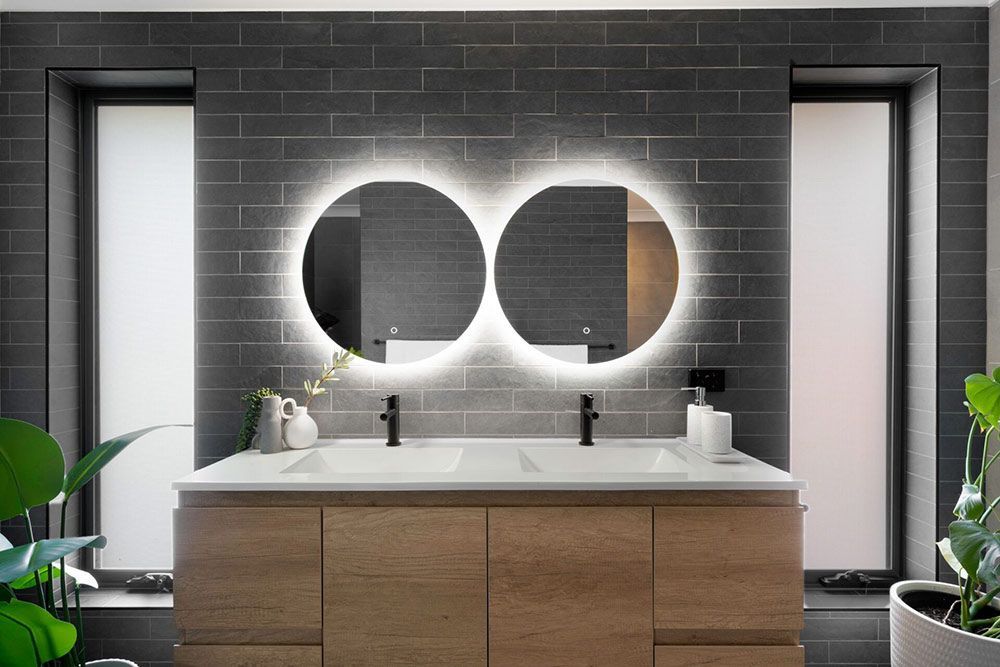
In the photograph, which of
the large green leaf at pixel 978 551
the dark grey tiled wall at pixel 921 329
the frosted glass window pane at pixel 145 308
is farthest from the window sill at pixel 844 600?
the frosted glass window pane at pixel 145 308

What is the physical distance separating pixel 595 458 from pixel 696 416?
38cm

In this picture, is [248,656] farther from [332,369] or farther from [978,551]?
[978,551]

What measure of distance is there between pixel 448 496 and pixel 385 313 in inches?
34.0

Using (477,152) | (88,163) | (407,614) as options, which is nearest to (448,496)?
(407,614)

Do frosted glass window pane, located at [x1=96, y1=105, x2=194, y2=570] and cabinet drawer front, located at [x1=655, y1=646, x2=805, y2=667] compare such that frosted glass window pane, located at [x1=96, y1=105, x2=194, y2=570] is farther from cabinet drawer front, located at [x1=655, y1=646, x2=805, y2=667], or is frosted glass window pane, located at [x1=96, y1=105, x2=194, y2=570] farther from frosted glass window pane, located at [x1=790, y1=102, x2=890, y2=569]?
frosted glass window pane, located at [x1=790, y1=102, x2=890, y2=569]

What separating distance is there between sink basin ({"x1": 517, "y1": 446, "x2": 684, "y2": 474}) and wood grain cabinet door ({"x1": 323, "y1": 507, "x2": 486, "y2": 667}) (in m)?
0.51

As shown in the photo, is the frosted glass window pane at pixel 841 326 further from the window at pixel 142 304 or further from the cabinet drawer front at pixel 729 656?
the window at pixel 142 304

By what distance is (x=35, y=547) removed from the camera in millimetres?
917

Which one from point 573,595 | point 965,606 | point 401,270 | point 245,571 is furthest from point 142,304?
point 965,606

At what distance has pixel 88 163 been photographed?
2.38 m

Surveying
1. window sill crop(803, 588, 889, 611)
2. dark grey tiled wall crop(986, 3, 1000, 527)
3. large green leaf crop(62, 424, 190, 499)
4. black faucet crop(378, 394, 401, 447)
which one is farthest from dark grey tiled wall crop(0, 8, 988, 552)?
large green leaf crop(62, 424, 190, 499)

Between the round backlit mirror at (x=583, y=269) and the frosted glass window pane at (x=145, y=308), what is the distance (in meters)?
1.34

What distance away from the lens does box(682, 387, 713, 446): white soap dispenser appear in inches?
80.3

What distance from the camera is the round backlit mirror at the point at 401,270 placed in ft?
7.27
